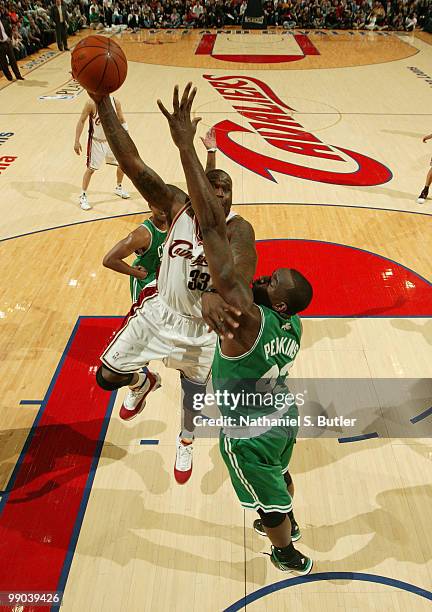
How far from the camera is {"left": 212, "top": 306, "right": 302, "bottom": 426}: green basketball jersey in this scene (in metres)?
2.54

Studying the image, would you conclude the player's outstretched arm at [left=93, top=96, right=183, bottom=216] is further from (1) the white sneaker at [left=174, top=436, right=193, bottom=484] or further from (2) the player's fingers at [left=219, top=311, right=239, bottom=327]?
(1) the white sneaker at [left=174, top=436, right=193, bottom=484]

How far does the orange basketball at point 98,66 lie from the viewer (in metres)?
2.86

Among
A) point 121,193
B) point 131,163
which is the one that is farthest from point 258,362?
point 121,193

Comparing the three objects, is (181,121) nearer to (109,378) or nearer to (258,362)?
(258,362)

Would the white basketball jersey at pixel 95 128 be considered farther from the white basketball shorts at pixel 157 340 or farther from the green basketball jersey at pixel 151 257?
the white basketball shorts at pixel 157 340

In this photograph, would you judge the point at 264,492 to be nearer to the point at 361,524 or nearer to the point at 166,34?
the point at 361,524

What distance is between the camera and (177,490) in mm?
3611

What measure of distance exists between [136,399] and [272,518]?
5.25 ft

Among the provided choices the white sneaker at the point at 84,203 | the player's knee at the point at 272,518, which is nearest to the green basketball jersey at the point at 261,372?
the player's knee at the point at 272,518

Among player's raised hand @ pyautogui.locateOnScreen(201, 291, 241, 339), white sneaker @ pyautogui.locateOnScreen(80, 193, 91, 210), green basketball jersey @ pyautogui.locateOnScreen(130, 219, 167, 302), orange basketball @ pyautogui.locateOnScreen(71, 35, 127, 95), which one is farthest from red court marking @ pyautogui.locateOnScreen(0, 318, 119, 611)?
white sneaker @ pyautogui.locateOnScreen(80, 193, 91, 210)

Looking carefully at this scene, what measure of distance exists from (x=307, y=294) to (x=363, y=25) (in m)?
22.7

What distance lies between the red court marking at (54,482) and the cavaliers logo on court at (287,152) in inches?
201

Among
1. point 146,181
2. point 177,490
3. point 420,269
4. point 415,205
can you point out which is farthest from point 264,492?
point 415,205

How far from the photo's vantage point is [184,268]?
3.15 metres
